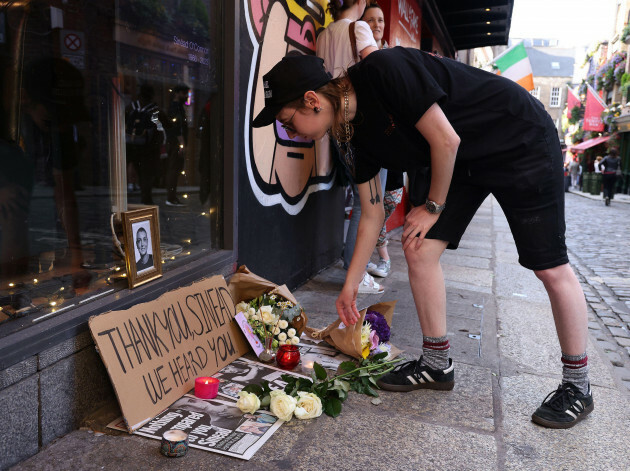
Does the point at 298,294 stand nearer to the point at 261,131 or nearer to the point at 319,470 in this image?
the point at 261,131

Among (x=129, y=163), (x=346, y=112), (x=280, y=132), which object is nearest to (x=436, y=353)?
(x=346, y=112)

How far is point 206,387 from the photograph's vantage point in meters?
2.13

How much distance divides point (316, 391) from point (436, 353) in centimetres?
58

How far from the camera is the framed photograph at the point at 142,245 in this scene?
223cm

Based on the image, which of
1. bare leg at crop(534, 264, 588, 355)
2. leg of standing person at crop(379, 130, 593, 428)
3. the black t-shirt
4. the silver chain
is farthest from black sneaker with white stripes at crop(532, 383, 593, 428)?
the silver chain

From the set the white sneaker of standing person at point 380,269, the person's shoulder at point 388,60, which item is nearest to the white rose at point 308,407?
the person's shoulder at point 388,60

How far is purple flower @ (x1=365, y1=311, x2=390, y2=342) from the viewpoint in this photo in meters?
2.64

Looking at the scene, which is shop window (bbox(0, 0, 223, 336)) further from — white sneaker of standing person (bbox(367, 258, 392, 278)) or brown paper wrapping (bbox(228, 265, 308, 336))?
white sneaker of standing person (bbox(367, 258, 392, 278))

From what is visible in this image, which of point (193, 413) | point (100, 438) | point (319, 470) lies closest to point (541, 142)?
point (319, 470)

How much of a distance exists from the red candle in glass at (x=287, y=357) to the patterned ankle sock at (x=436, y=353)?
591 mm

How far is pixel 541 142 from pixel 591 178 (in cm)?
2337

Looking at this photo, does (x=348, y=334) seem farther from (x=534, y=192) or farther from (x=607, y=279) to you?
(x=607, y=279)

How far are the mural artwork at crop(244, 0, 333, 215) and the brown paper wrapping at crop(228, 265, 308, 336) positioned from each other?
0.70 metres

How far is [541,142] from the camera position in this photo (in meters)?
2.03
